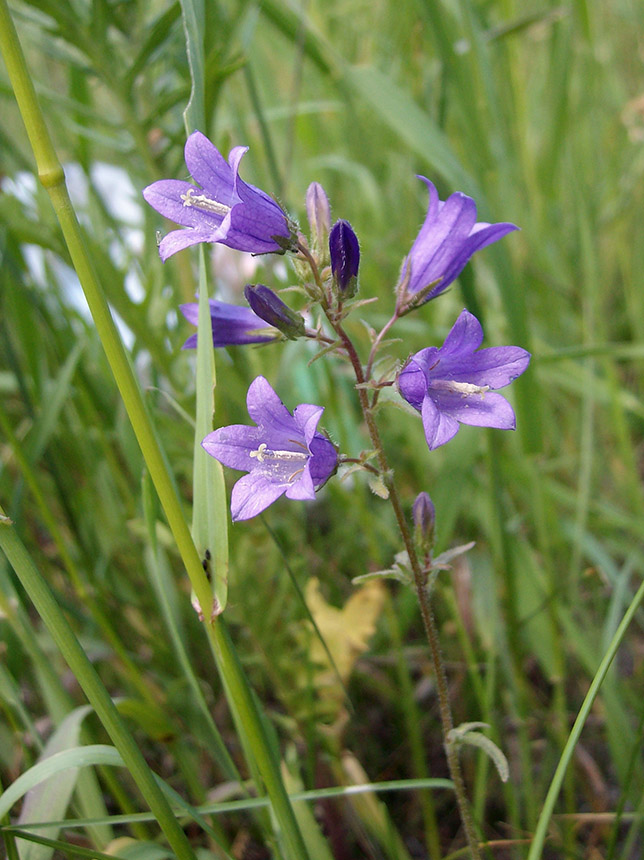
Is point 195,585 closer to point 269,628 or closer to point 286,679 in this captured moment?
point 269,628

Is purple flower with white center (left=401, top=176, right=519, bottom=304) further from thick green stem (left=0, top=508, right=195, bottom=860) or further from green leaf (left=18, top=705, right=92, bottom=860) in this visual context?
green leaf (left=18, top=705, right=92, bottom=860)

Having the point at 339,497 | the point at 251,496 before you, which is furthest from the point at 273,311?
the point at 339,497

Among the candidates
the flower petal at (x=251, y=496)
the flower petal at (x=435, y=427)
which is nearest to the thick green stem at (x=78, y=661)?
the flower petal at (x=251, y=496)

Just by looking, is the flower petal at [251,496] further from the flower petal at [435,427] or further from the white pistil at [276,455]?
the flower petal at [435,427]

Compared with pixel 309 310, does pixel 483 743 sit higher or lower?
lower

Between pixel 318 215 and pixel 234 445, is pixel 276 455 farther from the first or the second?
pixel 318 215

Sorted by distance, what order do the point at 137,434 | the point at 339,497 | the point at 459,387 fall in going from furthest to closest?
the point at 339,497 → the point at 459,387 → the point at 137,434

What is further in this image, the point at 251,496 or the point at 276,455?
the point at 276,455

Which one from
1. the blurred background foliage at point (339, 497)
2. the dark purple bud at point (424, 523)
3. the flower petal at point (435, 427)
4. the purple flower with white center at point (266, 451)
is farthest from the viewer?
the blurred background foliage at point (339, 497)

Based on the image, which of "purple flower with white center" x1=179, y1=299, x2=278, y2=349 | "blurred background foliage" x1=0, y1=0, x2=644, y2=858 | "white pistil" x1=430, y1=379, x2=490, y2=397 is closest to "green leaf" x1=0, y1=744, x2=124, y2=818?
"blurred background foliage" x1=0, y1=0, x2=644, y2=858
